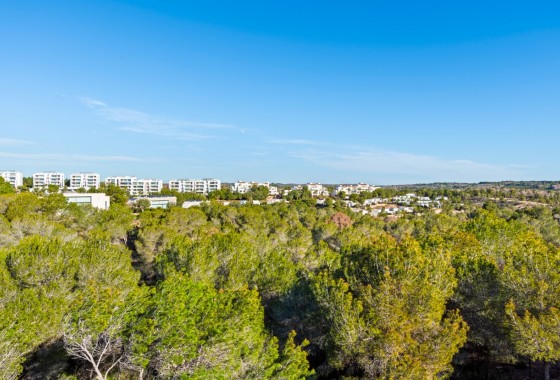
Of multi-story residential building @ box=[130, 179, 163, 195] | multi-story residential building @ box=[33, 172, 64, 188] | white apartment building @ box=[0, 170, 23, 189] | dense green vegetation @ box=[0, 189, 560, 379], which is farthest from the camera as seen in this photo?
multi-story residential building @ box=[130, 179, 163, 195]

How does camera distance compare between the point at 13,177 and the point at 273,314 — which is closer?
the point at 273,314

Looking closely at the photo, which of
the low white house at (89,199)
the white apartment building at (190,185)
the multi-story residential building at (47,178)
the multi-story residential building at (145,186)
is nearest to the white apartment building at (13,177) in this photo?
the multi-story residential building at (47,178)

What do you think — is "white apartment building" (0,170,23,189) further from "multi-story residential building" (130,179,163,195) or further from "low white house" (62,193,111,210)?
"low white house" (62,193,111,210)

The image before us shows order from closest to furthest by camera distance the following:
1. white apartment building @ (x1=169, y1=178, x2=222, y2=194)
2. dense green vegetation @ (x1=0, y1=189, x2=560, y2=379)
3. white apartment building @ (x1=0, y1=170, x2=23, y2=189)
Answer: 1. dense green vegetation @ (x1=0, y1=189, x2=560, y2=379)
2. white apartment building @ (x1=0, y1=170, x2=23, y2=189)
3. white apartment building @ (x1=169, y1=178, x2=222, y2=194)

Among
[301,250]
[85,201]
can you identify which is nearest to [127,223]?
[301,250]

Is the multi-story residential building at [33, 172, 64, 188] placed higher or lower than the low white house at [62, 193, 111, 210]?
higher

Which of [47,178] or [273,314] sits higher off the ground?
[47,178]

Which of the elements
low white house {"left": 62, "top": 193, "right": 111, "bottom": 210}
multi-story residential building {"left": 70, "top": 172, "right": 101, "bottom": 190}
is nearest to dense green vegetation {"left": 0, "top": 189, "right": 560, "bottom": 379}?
low white house {"left": 62, "top": 193, "right": 111, "bottom": 210}

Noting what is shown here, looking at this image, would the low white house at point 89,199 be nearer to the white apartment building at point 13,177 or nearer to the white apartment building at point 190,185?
the white apartment building at point 13,177

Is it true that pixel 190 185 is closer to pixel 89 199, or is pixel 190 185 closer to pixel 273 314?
pixel 89 199

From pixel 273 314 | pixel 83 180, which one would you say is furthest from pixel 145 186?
pixel 273 314

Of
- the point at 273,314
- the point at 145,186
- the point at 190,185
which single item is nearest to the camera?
the point at 273,314

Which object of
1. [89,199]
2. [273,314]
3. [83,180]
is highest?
[83,180]
